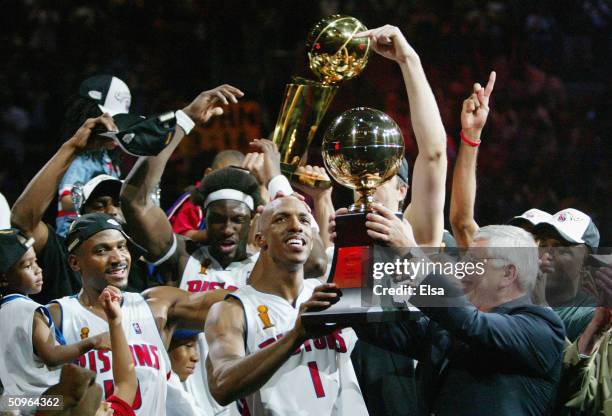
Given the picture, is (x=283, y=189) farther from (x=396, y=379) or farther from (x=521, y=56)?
(x=521, y=56)

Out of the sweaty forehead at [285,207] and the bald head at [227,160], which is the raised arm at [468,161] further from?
the bald head at [227,160]

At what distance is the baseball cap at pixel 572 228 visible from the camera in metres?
3.94

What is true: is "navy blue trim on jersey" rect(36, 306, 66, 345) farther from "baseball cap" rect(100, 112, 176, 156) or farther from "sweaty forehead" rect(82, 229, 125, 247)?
"baseball cap" rect(100, 112, 176, 156)

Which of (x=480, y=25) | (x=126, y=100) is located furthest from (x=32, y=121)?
(x=480, y=25)

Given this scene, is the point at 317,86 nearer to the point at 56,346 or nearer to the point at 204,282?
the point at 204,282

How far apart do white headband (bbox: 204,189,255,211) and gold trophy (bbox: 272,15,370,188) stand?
1.78ft

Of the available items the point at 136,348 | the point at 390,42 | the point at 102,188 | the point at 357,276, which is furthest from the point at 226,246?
the point at 357,276

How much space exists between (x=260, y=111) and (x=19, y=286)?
4322mm

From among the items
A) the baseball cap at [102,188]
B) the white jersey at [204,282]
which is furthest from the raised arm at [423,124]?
the baseball cap at [102,188]

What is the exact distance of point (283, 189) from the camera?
4023 millimetres

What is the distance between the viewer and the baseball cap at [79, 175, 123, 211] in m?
4.64

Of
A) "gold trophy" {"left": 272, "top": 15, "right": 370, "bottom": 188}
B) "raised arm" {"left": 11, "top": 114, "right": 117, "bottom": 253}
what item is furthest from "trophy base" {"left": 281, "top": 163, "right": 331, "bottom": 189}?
"raised arm" {"left": 11, "top": 114, "right": 117, "bottom": 253}

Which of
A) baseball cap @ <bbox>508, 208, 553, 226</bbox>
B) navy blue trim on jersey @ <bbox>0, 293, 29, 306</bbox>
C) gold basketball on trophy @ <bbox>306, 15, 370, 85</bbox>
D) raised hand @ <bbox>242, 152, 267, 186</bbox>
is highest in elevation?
gold basketball on trophy @ <bbox>306, 15, 370, 85</bbox>

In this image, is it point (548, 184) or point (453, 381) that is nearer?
point (453, 381)
